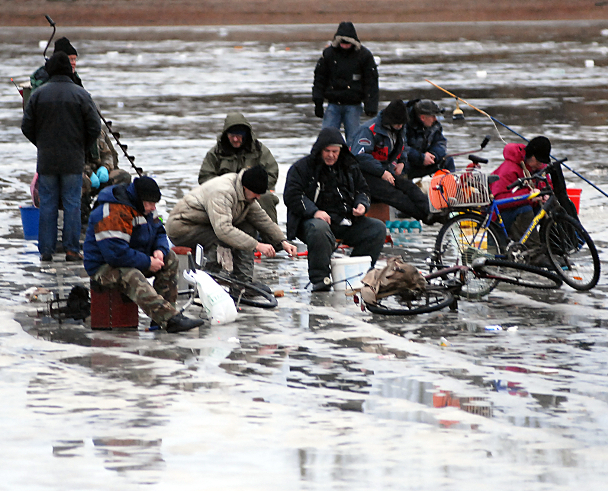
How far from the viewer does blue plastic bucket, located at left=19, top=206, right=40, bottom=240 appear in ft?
33.0

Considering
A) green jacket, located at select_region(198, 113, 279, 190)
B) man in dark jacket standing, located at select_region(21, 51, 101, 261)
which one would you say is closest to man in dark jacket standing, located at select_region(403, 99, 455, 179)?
green jacket, located at select_region(198, 113, 279, 190)

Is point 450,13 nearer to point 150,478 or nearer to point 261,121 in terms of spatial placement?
point 261,121

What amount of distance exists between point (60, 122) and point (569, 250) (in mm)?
4584

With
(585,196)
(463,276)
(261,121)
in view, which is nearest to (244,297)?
(463,276)

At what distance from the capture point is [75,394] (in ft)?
19.6


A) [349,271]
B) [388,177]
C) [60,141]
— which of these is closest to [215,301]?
[349,271]

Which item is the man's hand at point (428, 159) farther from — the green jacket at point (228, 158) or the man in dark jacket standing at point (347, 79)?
the green jacket at point (228, 158)

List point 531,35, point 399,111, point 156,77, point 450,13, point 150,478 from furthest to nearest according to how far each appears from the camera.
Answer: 1. point 450,13
2. point 531,35
3. point 156,77
4. point 399,111
5. point 150,478

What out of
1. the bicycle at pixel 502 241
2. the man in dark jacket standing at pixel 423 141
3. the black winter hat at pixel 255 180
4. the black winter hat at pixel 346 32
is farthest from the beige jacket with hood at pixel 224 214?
the black winter hat at pixel 346 32

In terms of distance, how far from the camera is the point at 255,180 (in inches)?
314

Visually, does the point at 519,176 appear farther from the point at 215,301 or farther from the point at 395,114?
the point at 215,301

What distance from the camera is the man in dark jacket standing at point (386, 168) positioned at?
397 inches

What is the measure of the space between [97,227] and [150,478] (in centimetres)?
277

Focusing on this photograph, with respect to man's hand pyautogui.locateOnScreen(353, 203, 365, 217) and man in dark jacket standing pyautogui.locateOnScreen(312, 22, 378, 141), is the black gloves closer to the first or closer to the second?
man in dark jacket standing pyautogui.locateOnScreen(312, 22, 378, 141)
